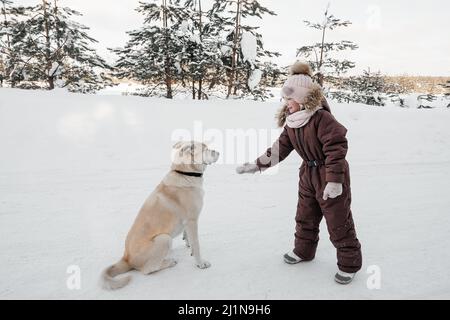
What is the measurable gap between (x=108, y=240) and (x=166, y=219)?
1.18 m

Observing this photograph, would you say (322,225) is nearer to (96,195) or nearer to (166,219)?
(166,219)

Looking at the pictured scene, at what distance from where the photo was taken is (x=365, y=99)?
1709cm

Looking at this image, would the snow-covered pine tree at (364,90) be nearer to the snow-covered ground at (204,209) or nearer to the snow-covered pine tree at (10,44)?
the snow-covered ground at (204,209)

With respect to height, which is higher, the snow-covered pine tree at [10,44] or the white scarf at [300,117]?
the snow-covered pine tree at [10,44]

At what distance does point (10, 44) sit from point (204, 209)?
11.0 meters

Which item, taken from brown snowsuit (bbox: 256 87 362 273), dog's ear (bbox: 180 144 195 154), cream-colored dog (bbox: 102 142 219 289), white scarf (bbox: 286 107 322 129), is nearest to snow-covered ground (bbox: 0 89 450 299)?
cream-colored dog (bbox: 102 142 219 289)

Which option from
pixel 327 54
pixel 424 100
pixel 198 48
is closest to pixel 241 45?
pixel 198 48

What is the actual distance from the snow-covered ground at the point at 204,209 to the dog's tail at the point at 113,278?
0.07 meters

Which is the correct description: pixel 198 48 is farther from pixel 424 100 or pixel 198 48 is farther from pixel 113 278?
pixel 424 100

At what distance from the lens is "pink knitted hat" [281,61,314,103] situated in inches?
100

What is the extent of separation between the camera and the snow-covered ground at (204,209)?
2.77m

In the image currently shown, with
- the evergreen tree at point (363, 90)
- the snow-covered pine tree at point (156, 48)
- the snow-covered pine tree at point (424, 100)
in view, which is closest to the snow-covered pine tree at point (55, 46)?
the snow-covered pine tree at point (156, 48)

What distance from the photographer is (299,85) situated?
2549mm

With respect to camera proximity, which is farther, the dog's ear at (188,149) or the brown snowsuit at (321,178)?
the dog's ear at (188,149)
